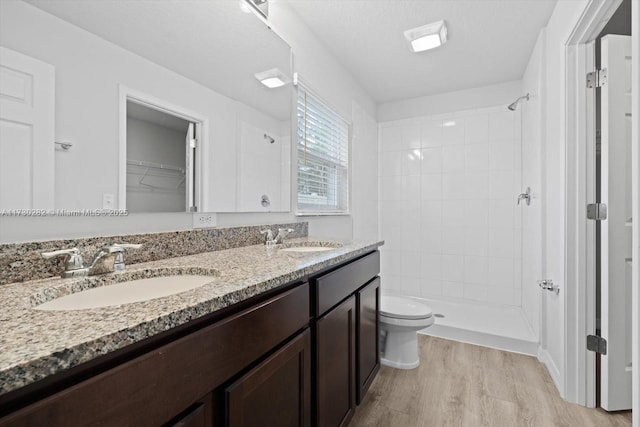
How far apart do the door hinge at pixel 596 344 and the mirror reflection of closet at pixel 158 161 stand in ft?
6.97

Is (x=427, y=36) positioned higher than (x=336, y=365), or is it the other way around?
(x=427, y=36)

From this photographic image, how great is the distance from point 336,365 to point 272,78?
1568mm

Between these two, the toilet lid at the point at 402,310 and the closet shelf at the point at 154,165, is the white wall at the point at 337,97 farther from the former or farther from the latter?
the closet shelf at the point at 154,165

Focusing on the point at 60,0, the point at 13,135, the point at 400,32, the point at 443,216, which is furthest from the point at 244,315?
the point at 443,216

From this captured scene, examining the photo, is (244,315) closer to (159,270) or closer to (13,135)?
(159,270)

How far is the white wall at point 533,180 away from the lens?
2244mm

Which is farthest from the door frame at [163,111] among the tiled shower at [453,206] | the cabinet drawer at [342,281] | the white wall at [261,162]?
the tiled shower at [453,206]

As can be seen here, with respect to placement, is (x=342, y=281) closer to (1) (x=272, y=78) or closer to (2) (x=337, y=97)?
(1) (x=272, y=78)

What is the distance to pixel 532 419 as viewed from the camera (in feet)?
5.18

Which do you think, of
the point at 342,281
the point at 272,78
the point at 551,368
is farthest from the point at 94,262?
the point at 551,368

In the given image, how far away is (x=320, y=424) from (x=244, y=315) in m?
0.67

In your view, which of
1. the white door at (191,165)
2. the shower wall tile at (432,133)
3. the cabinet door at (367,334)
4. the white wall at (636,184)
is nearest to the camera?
the white wall at (636,184)

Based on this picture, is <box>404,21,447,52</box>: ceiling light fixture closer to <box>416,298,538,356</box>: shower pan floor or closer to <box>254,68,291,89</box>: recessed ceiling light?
<box>254,68,291,89</box>: recessed ceiling light

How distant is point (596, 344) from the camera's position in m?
1.65
